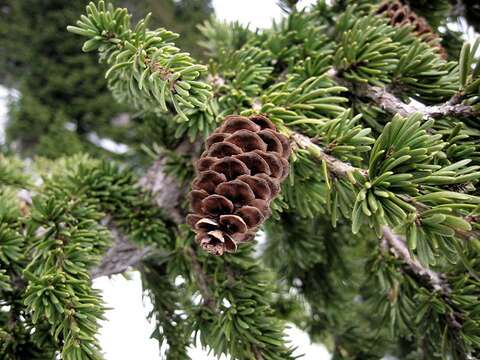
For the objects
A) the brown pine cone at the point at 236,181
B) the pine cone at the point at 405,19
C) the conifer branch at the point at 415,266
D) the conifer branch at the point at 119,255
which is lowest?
the conifer branch at the point at 119,255

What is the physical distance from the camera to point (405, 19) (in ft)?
2.07

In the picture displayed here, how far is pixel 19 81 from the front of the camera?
1.82 m

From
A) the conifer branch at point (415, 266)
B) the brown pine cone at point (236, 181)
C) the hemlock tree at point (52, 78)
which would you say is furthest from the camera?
the hemlock tree at point (52, 78)

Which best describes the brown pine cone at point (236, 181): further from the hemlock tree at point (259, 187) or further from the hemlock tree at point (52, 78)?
the hemlock tree at point (52, 78)

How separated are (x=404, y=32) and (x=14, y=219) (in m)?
0.52

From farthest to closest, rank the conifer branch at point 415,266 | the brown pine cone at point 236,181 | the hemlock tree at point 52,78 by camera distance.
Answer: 1. the hemlock tree at point 52,78
2. the conifer branch at point 415,266
3. the brown pine cone at point 236,181

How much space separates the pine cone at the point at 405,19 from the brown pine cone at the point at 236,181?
1.05 feet

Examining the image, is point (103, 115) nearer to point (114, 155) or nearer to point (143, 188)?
point (114, 155)

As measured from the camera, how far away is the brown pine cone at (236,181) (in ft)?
1.18

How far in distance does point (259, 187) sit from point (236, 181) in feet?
0.07

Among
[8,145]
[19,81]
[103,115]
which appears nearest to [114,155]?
[103,115]

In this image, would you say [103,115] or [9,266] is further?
[103,115]

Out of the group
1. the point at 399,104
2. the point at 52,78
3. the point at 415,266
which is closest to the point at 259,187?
the point at 399,104

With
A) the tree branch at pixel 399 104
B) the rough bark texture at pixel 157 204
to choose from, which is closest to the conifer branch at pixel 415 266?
the tree branch at pixel 399 104
